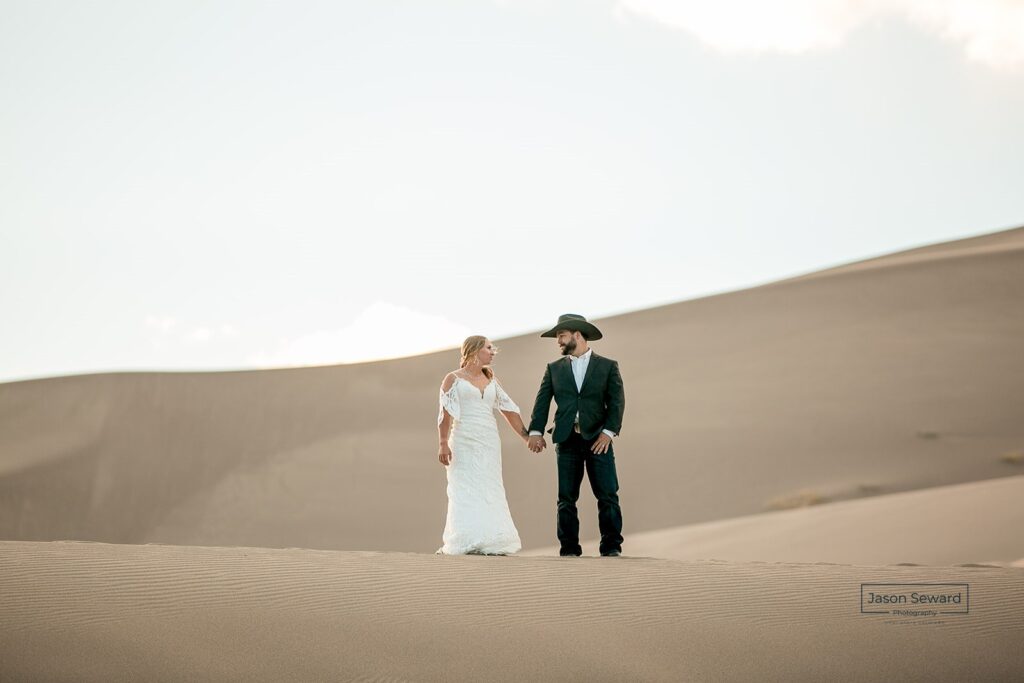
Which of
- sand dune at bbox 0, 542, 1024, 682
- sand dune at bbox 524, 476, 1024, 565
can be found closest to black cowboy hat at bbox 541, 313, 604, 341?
sand dune at bbox 0, 542, 1024, 682

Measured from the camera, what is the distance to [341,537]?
21.8 m

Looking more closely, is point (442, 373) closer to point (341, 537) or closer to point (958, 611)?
point (341, 537)

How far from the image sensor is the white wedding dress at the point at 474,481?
901cm

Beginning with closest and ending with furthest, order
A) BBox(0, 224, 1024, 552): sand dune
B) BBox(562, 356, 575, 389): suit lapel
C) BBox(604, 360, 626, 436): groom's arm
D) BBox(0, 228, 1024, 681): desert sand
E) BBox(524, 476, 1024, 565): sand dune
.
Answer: BBox(0, 228, 1024, 681): desert sand < BBox(604, 360, 626, 436): groom's arm < BBox(562, 356, 575, 389): suit lapel < BBox(524, 476, 1024, 565): sand dune < BBox(0, 224, 1024, 552): sand dune

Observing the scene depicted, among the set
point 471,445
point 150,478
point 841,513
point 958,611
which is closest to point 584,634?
point 958,611

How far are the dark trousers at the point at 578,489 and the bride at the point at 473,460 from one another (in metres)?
0.50

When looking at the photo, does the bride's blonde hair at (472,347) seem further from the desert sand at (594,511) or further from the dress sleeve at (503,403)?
the desert sand at (594,511)

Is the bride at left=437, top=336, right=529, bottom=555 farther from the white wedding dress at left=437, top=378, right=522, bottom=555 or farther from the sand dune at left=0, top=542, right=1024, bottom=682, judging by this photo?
the sand dune at left=0, top=542, right=1024, bottom=682

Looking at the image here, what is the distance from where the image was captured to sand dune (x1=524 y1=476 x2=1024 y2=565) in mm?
11750

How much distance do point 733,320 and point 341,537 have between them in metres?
12.5

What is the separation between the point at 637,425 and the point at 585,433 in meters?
15.4

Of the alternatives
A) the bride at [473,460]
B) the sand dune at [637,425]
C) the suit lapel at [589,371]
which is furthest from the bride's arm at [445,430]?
the sand dune at [637,425]

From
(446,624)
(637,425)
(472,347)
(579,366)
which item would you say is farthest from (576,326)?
(637,425)

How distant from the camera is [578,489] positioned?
28.4 feet
